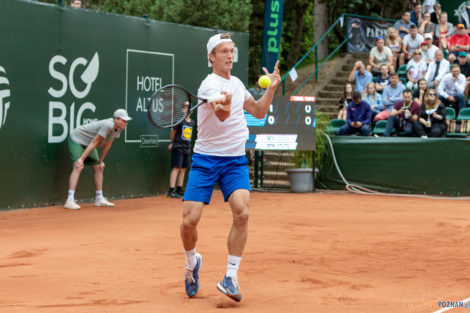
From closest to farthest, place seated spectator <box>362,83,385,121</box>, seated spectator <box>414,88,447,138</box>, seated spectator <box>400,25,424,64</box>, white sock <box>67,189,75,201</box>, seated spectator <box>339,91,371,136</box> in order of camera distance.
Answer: white sock <box>67,189,75,201</box> → seated spectator <box>414,88,447,138</box> → seated spectator <box>339,91,371,136</box> → seated spectator <box>362,83,385,121</box> → seated spectator <box>400,25,424,64</box>

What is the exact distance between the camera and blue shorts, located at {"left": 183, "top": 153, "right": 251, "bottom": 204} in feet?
18.0

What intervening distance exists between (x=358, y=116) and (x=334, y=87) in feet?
15.2

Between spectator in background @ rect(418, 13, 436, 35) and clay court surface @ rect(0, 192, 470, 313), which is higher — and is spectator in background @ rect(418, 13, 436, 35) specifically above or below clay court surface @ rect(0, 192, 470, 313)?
above

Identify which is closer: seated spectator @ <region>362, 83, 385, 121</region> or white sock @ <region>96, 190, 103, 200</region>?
white sock @ <region>96, 190, 103, 200</region>

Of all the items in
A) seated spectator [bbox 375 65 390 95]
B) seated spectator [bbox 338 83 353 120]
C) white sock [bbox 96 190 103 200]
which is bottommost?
white sock [bbox 96 190 103 200]

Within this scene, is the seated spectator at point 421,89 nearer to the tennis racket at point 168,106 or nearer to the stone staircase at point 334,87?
the stone staircase at point 334,87

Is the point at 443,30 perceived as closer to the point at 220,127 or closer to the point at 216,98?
the point at 220,127

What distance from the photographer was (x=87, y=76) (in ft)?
40.7

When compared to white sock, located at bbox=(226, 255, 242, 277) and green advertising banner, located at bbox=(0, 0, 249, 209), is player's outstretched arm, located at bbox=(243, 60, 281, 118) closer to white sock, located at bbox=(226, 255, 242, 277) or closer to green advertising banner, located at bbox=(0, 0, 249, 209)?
white sock, located at bbox=(226, 255, 242, 277)

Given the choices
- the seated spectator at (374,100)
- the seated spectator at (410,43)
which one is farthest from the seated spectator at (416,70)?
the seated spectator at (410,43)

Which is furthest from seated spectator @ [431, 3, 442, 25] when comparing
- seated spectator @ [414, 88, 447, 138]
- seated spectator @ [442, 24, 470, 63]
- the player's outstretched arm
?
the player's outstretched arm

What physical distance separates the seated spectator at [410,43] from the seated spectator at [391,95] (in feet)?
7.35

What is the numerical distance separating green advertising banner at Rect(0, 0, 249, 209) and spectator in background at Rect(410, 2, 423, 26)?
22.4ft

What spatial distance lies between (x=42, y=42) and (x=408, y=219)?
6.35 m
